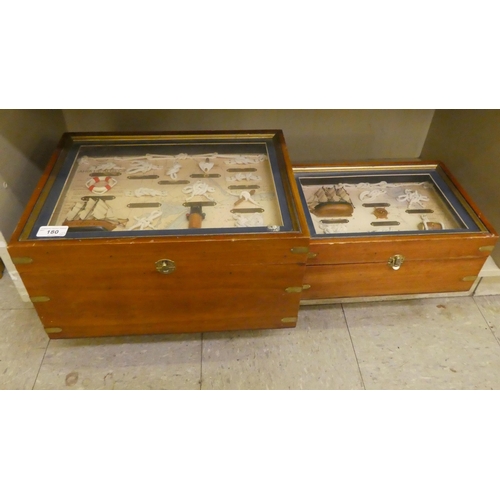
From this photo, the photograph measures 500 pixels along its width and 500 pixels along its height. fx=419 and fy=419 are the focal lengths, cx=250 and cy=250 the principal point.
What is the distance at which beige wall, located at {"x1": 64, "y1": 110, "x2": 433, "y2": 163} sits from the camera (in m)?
1.42

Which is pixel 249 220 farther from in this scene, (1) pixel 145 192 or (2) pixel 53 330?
(2) pixel 53 330

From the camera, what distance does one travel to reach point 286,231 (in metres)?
0.85

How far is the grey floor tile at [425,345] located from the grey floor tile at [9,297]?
901mm

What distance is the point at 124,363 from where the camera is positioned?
104 cm

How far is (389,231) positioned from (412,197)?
7.3 inches

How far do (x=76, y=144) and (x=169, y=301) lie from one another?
0.50 meters

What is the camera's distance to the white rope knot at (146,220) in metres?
0.90

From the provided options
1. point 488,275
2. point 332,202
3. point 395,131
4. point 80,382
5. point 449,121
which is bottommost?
point 80,382

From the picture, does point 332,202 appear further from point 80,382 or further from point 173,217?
point 80,382

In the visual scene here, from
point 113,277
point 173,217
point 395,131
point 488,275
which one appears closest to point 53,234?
point 113,277

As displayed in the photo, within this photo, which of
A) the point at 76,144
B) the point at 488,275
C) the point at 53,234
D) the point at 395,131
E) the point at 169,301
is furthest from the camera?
the point at 395,131

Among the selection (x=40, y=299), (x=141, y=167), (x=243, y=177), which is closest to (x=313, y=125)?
(x=243, y=177)

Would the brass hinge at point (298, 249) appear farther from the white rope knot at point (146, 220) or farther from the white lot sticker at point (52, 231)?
the white lot sticker at point (52, 231)

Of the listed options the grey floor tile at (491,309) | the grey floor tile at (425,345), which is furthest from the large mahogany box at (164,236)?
the grey floor tile at (491,309)
